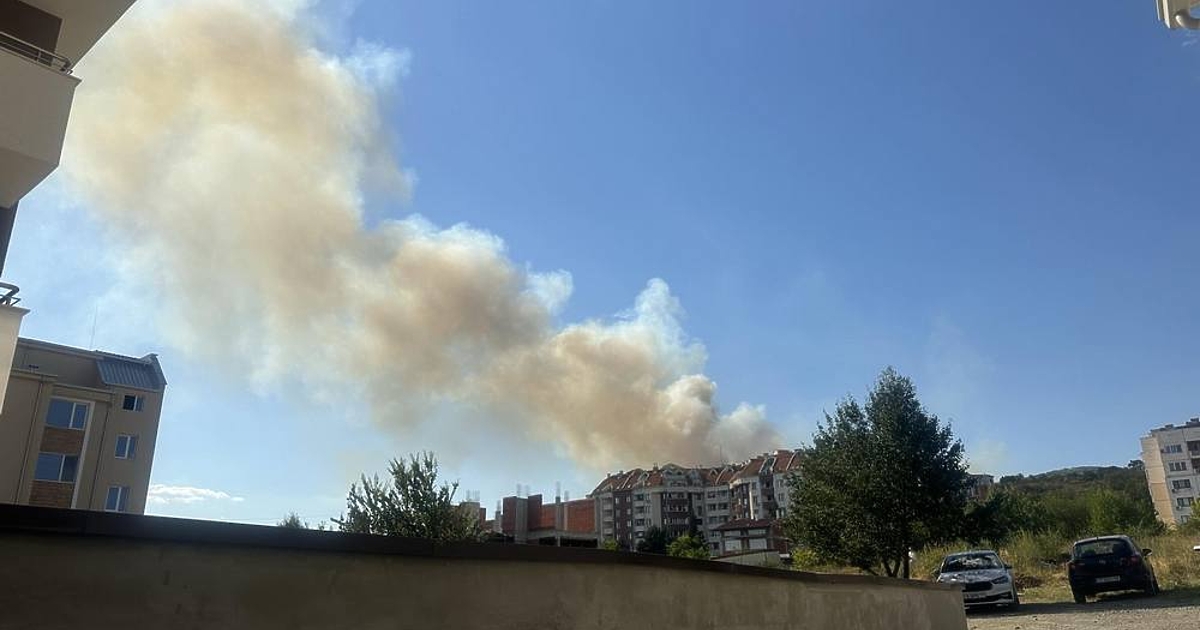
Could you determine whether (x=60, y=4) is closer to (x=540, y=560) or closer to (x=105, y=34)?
(x=105, y=34)

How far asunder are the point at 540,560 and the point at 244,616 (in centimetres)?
172

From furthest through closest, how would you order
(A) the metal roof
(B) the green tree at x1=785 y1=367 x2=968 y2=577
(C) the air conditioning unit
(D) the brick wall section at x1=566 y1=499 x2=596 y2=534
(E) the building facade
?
1. (D) the brick wall section at x1=566 y1=499 x2=596 y2=534
2. (E) the building facade
3. (A) the metal roof
4. (B) the green tree at x1=785 y1=367 x2=968 y2=577
5. (C) the air conditioning unit

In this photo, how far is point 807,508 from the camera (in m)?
26.2

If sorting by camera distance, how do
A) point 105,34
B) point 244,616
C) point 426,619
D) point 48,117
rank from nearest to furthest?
point 244,616, point 426,619, point 48,117, point 105,34

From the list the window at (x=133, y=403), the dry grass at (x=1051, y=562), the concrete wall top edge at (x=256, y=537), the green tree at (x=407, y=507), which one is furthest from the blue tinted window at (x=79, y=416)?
the concrete wall top edge at (x=256, y=537)

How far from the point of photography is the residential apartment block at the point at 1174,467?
111312 mm

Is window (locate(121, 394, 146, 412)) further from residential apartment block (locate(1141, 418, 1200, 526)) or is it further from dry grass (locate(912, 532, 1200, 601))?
residential apartment block (locate(1141, 418, 1200, 526))

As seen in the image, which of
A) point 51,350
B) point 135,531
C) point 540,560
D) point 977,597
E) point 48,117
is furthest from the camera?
point 51,350

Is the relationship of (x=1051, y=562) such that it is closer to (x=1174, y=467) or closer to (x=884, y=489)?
(x=884, y=489)

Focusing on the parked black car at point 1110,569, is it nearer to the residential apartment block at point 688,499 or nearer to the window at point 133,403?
the window at point 133,403

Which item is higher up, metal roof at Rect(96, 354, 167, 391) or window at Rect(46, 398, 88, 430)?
metal roof at Rect(96, 354, 167, 391)

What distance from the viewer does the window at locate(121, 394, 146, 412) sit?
1740 inches

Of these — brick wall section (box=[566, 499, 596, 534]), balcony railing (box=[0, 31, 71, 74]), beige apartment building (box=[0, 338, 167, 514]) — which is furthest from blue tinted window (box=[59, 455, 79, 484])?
brick wall section (box=[566, 499, 596, 534])

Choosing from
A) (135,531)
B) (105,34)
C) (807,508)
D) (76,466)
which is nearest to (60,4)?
(105,34)
